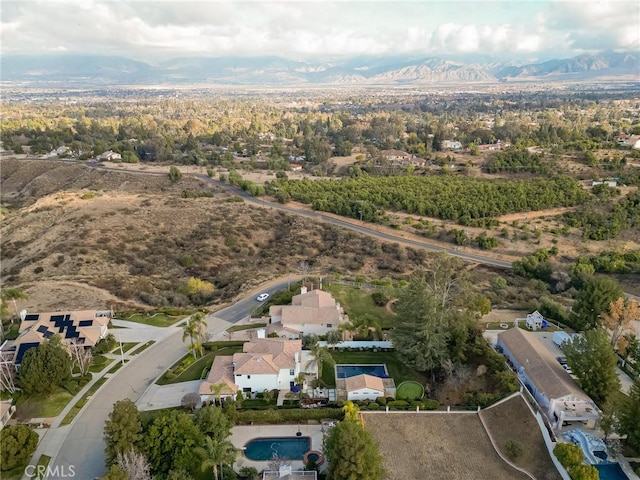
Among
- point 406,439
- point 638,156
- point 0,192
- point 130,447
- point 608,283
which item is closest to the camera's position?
point 130,447

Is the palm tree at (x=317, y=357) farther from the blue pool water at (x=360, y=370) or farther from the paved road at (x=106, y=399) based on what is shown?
the paved road at (x=106, y=399)

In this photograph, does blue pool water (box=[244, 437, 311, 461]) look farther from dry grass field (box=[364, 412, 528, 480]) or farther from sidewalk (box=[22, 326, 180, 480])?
sidewalk (box=[22, 326, 180, 480])

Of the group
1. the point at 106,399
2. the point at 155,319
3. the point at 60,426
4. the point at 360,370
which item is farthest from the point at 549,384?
the point at 155,319

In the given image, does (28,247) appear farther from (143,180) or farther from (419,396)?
(419,396)

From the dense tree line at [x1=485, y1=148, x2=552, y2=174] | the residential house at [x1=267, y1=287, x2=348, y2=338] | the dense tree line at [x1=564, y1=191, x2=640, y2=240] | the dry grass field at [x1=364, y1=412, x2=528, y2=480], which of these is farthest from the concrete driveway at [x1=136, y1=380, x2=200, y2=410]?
the dense tree line at [x1=485, y1=148, x2=552, y2=174]

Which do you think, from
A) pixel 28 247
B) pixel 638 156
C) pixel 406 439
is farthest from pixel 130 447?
pixel 638 156

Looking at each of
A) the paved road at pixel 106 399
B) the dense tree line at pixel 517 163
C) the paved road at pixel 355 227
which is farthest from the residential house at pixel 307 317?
the dense tree line at pixel 517 163

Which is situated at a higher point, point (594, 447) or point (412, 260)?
point (594, 447)
